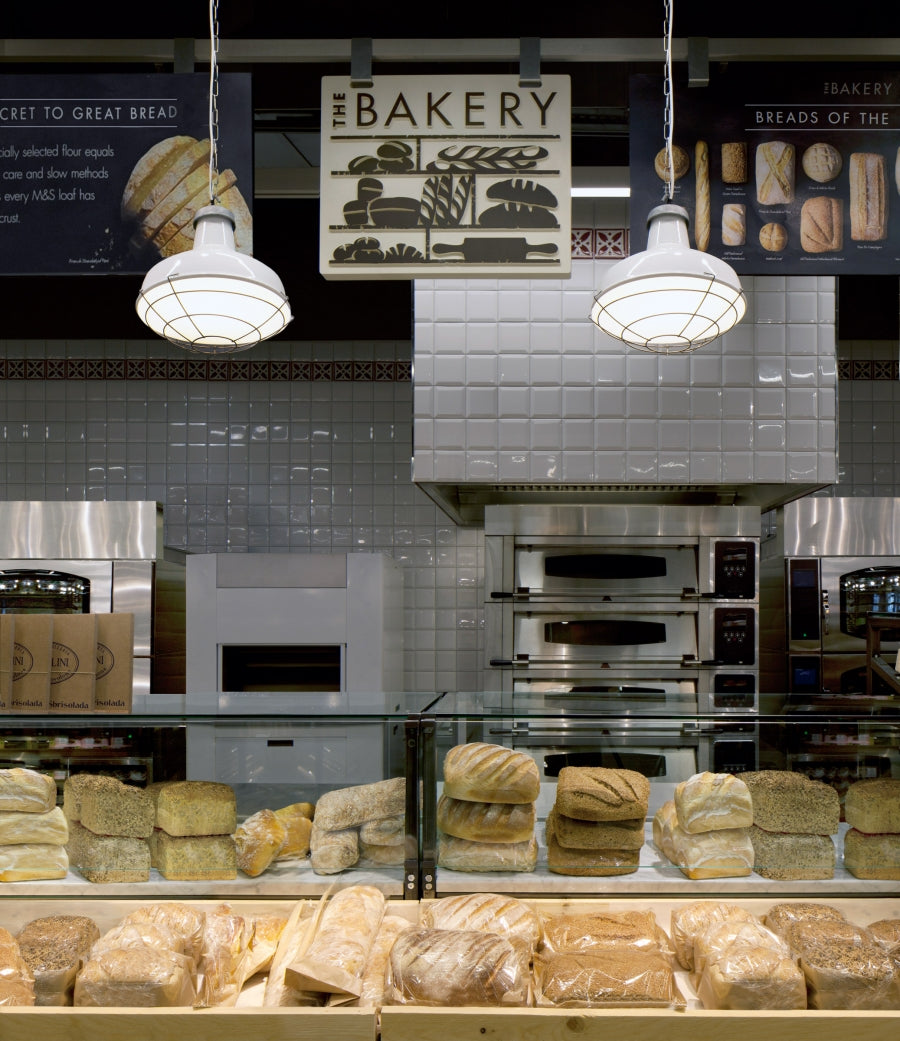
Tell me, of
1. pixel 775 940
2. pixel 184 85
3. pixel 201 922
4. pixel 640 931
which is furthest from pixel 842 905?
pixel 184 85

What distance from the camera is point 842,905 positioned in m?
1.79

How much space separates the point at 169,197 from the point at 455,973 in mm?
2251

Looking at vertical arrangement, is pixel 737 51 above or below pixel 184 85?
above

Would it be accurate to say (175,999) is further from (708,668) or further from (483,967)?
(708,668)

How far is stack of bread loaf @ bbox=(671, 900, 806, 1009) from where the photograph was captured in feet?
4.70

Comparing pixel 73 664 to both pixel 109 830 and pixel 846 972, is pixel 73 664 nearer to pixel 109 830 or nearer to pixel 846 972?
pixel 109 830

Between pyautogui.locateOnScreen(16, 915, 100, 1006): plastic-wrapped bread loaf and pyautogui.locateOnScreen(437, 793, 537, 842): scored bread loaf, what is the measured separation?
684mm

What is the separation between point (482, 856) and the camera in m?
1.87

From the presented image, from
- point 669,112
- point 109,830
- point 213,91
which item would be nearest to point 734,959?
point 109,830

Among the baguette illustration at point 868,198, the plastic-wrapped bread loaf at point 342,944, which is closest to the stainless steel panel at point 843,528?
the baguette illustration at point 868,198

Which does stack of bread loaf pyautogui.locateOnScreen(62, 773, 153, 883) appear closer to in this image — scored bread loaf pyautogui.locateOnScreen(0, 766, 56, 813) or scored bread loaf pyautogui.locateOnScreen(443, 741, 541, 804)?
scored bread loaf pyautogui.locateOnScreen(0, 766, 56, 813)

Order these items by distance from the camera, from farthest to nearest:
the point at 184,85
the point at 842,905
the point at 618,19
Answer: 1. the point at 618,19
2. the point at 184,85
3. the point at 842,905

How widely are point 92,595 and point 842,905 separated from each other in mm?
3392

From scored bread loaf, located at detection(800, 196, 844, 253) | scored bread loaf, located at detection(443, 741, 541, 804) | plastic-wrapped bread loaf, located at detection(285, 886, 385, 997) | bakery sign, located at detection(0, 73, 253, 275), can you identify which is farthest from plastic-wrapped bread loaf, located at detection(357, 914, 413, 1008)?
scored bread loaf, located at detection(800, 196, 844, 253)
